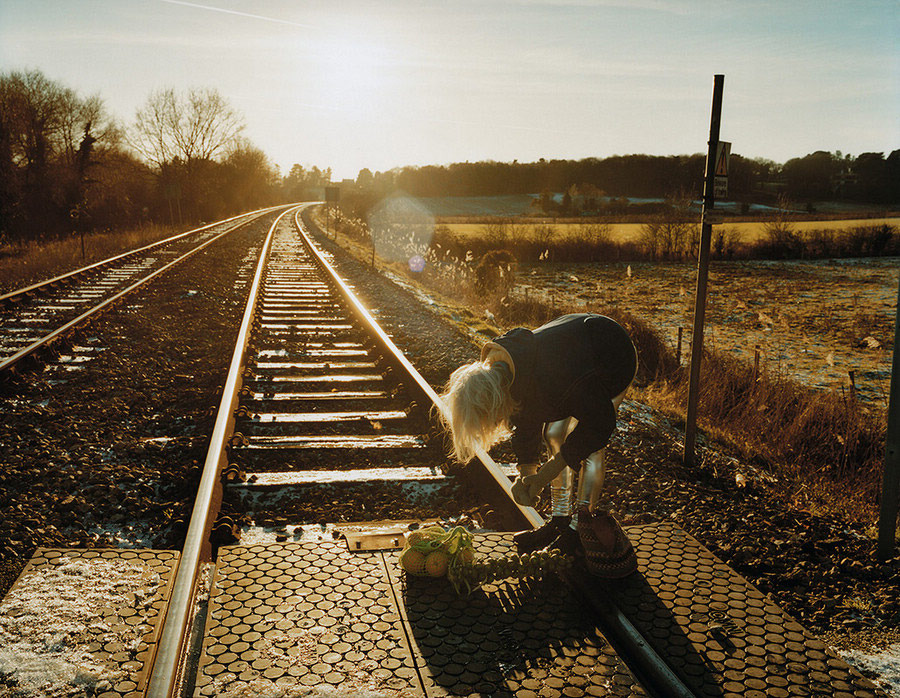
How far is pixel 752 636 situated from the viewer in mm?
2848

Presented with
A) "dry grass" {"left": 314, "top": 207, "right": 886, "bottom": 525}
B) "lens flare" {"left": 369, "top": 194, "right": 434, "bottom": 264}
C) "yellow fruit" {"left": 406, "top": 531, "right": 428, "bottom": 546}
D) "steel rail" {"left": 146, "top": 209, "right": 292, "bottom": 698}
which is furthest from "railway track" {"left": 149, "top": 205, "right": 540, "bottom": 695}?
"lens flare" {"left": 369, "top": 194, "right": 434, "bottom": 264}

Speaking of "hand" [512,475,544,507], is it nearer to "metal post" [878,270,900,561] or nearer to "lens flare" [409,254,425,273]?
"metal post" [878,270,900,561]

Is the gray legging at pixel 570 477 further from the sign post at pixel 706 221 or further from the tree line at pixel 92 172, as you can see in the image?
the tree line at pixel 92 172

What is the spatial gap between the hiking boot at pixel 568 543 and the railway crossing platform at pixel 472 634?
0.19 meters

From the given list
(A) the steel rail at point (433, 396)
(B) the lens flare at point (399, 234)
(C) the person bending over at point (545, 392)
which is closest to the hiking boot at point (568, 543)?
(C) the person bending over at point (545, 392)

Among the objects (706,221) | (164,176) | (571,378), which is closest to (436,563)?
(571,378)

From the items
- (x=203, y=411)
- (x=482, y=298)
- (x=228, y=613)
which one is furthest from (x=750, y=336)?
(x=228, y=613)

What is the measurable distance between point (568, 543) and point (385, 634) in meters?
1.04

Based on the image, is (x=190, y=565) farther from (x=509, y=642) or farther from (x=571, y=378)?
(x=571, y=378)

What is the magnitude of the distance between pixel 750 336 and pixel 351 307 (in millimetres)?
7346

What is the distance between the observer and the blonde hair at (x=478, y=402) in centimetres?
285

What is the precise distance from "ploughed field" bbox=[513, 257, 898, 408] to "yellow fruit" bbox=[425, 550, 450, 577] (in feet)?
17.2

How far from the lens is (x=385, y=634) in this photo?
2781 mm

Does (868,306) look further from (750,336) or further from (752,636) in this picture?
(752,636)
